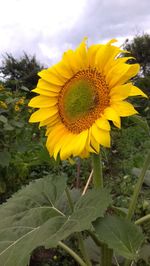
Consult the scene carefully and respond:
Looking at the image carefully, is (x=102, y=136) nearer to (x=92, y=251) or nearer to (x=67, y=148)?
(x=67, y=148)

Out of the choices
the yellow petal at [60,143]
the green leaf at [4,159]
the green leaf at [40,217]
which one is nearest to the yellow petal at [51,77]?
the yellow petal at [60,143]

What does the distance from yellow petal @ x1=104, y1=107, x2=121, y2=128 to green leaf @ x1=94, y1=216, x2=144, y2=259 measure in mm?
210

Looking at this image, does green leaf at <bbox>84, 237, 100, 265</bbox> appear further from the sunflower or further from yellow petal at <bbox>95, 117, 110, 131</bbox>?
yellow petal at <bbox>95, 117, 110, 131</bbox>

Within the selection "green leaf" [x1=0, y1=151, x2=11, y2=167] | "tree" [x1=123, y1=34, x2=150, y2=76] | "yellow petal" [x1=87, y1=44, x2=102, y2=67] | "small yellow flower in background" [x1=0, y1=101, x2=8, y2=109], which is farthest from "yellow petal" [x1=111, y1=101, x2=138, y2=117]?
"tree" [x1=123, y1=34, x2=150, y2=76]

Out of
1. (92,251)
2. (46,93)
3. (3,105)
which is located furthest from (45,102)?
(3,105)

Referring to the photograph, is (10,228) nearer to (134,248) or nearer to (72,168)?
(134,248)

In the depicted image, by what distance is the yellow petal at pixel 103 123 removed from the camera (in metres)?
0.89

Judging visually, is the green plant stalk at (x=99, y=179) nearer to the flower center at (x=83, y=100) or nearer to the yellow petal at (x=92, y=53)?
the flower center at (x=83, y=100)

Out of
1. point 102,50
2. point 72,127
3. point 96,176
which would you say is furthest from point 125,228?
point 102,50

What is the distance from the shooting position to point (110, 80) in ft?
3.07

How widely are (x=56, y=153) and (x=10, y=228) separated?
0.66ft

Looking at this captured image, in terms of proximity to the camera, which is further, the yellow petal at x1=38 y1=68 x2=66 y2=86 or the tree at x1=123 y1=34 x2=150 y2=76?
the tree at x1=123 y1=34 x2=150 y2=76

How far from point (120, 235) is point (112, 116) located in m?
0.25

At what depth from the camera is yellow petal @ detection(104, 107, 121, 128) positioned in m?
0.88
